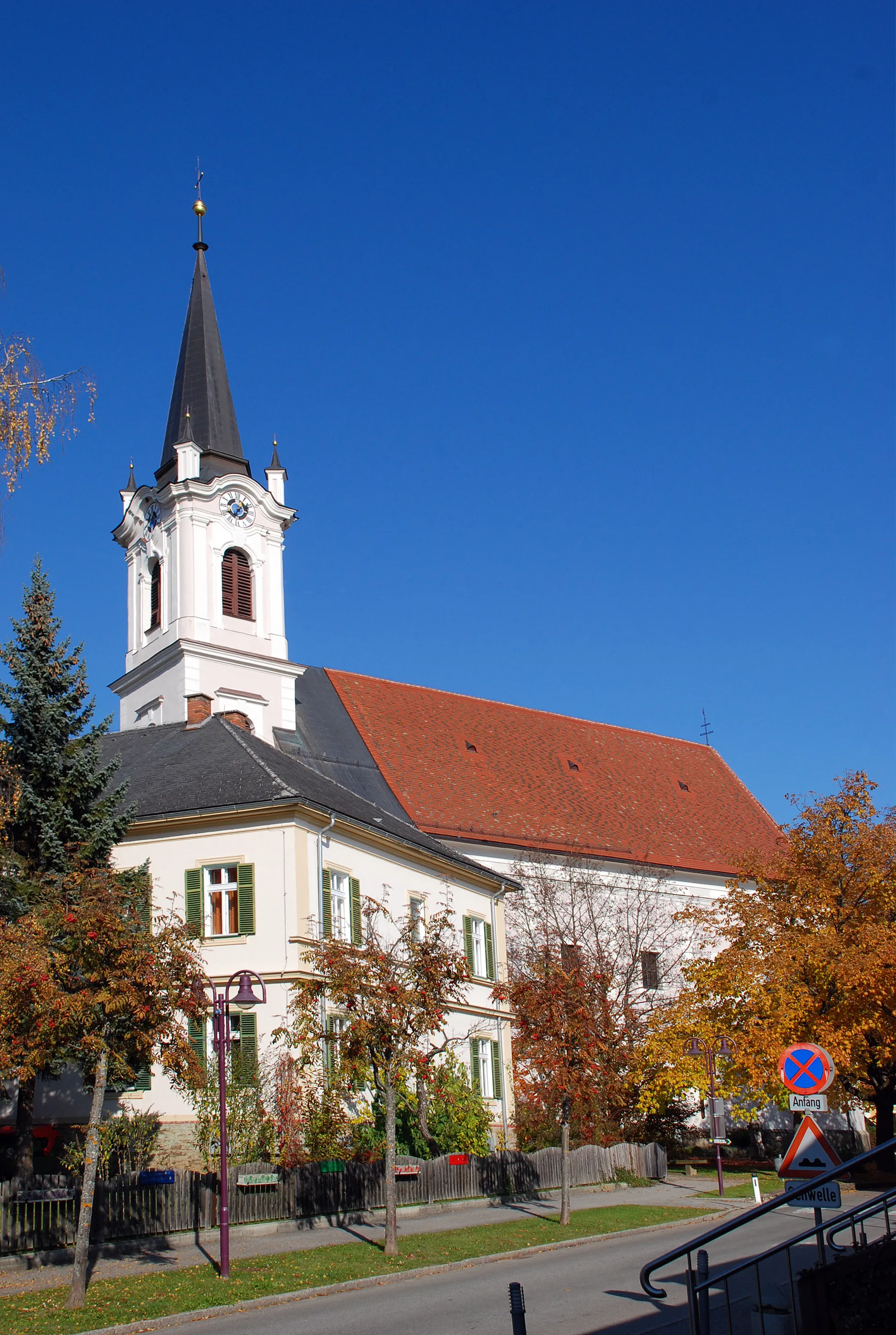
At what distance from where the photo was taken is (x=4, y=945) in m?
17.3

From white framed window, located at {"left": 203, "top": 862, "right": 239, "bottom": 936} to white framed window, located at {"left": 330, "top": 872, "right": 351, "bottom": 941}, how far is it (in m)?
2.05

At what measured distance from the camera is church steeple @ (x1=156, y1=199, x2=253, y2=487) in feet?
155

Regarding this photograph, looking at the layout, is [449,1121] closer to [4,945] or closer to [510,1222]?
[510,1222]

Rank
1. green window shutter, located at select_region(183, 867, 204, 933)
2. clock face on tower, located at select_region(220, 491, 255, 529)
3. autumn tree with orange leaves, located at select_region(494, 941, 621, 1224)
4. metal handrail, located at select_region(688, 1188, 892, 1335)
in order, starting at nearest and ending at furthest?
metal handrail, located at select_region(688, 1188, 892, 1335)
autumn tree with orange leaves, located at select_region(494, 941, 621, 1224)
green window shutter, located at select_region(183, 867, 204, 933)
clock face on tower, located at select_region(220, 491, 255, 529)

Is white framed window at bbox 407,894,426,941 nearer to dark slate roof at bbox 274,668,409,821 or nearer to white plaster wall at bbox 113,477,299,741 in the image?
dark slate roof at bbox 274,668,409,821

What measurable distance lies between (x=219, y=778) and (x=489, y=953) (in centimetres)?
1064

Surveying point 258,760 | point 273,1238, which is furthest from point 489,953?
point 273,1238

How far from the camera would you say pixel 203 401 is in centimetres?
4822

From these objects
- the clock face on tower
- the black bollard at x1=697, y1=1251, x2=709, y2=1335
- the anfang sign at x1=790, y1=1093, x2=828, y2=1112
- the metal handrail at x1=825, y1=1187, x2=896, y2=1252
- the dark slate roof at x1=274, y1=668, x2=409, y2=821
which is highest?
the clock face on tower

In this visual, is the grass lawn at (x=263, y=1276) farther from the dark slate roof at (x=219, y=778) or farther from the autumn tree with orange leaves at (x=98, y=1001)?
the dark slate roof at (x=219, y=778)

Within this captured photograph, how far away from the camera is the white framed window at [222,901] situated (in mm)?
25969

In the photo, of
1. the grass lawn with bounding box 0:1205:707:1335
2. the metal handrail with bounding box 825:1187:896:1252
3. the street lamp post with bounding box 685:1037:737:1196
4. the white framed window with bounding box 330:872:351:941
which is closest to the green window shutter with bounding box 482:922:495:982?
the street lamp post with bounding box 685:1037:737:1196

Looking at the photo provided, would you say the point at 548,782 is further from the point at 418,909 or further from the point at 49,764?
the point at 49,764

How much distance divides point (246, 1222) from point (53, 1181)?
10.3ft
